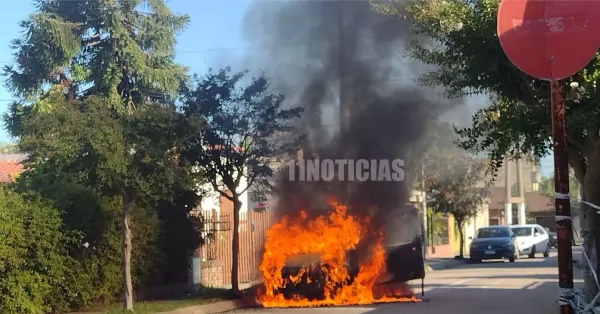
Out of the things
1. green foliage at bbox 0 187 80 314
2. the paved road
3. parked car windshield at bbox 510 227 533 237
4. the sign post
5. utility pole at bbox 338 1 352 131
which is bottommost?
the paved road

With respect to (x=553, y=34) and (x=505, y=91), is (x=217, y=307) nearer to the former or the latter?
(x=505, y=91)

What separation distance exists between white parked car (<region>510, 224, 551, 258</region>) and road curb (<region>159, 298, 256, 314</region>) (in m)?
16.6

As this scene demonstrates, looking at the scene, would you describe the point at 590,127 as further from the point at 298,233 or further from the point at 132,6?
the point at 132,6

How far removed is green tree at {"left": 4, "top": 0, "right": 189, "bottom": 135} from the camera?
2083 centimetres

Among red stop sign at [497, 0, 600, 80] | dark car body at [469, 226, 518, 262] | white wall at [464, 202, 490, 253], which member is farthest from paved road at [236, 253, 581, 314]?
white wall at [464, 202, 490, 253]

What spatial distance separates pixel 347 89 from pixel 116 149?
229 inches

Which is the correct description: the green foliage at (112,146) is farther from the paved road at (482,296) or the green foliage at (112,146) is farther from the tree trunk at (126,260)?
the paved road at (482,296)

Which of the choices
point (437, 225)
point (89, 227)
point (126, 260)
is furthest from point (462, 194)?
point (126, 260)

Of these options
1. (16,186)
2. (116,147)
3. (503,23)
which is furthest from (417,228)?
(503,23)

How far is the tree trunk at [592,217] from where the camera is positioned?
857 centimetres

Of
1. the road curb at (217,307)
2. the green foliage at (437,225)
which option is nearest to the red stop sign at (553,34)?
the road curb at (217,307)

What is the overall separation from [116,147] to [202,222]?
5742 mm

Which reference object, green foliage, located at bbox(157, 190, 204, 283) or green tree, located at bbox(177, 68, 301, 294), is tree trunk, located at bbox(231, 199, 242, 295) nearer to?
green tree, located at bbox(177, 68, 301, 294)

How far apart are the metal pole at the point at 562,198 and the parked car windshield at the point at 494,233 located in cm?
2361
